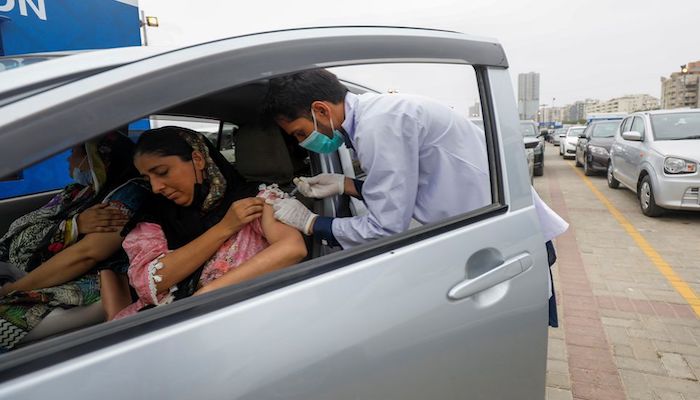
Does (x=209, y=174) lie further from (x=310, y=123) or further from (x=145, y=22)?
(x=145, y=22)

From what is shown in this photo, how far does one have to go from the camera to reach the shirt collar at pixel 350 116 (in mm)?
1669

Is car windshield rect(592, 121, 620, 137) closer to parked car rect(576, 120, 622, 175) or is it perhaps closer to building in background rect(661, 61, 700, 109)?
parked car rect(576, 120, 622, 175)

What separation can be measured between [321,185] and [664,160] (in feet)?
19.3

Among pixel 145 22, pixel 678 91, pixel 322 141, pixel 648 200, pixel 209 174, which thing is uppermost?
pixel 678 91

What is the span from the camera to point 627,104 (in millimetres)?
94188

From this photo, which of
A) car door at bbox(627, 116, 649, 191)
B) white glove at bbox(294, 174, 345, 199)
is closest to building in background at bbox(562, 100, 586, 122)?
car door at bbox(627, 116, 649, 191)

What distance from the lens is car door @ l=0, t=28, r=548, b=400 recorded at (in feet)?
2.59

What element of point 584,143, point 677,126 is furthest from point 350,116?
point 584,143

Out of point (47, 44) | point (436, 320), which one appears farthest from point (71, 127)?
point (47, 44)

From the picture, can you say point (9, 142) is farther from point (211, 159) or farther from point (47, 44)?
point (47, 44)

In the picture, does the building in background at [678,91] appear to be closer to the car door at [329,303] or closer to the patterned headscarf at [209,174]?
the car door at [329,303]

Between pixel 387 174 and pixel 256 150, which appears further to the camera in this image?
pixel 256 150

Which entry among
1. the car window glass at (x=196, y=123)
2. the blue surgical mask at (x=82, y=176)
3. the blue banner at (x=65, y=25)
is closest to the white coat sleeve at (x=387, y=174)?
the car window glass at (x=196, y=123)

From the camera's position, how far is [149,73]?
85 centimetres
